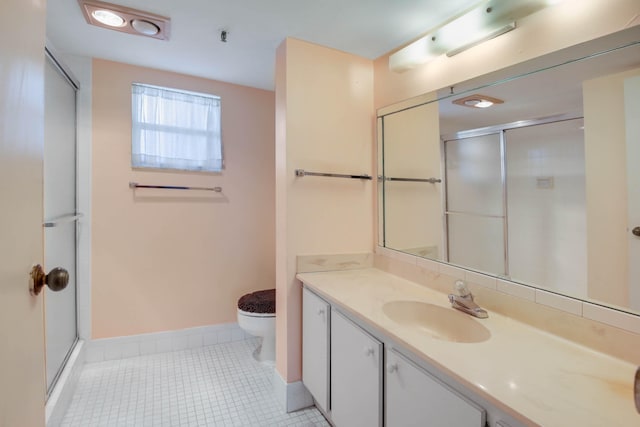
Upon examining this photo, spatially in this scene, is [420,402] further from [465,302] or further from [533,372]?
[465,302]

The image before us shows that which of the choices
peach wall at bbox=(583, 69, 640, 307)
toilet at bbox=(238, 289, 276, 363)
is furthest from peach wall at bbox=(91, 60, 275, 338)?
peach wall at bbox=(583, 69, 640, 307)

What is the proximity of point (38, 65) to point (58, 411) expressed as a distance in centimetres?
181

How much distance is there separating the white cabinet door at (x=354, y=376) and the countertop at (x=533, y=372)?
0.43ft

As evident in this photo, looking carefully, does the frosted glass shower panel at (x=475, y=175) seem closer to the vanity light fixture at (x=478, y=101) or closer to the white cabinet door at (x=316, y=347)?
the vanity light fixture at (x=478, y=101)

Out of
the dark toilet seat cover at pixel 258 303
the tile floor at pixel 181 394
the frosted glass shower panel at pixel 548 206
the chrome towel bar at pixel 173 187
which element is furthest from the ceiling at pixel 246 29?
the tile floor at pixel 181 394

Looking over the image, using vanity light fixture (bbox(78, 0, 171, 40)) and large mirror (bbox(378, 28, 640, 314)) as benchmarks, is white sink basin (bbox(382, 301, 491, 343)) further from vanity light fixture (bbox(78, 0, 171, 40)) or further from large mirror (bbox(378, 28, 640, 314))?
vanity light fixture (bbox(78, 0, 171, 40))

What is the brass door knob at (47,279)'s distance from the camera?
2.46 ft

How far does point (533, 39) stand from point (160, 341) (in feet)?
9.66

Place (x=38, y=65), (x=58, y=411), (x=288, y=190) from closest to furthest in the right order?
1. (x=38, y=65)
2. (x=58, y=411)
3. (x=288, y=190)

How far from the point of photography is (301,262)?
1863mm

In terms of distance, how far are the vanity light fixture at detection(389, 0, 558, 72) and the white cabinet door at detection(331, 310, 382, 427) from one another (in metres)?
1.36

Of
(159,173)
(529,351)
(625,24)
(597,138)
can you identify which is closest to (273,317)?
(159,173)

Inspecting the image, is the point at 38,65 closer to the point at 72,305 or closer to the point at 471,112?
the point at 471,112

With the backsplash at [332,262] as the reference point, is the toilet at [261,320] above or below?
below
